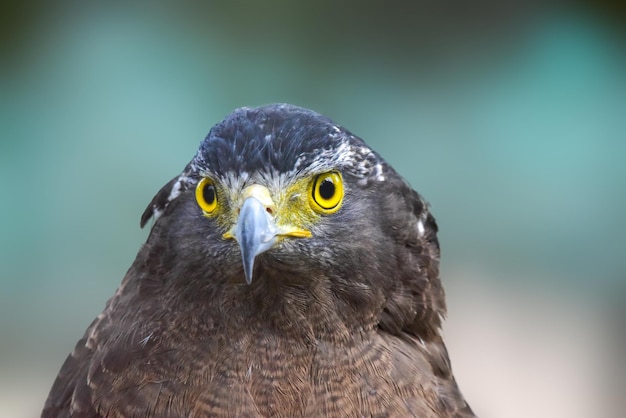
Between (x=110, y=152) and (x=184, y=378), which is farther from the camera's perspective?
(x=110, y=152)

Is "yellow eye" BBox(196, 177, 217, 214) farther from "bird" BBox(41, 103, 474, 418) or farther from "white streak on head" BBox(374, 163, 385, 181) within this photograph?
"white streak on head" BBox(374, 163, 385, 181)

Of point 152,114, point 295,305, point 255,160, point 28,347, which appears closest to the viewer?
point 255,160

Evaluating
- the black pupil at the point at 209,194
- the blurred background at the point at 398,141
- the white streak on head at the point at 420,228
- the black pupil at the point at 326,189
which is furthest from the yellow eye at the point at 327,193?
the blurred background at the point at 398,141

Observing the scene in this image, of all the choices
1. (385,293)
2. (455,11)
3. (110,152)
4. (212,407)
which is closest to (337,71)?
(455,11)

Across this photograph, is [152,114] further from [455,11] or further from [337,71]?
[455,11]

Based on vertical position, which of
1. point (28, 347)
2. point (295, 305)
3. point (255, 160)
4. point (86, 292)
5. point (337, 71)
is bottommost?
point (28, 347)

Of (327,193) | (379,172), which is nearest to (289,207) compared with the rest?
(327,193)

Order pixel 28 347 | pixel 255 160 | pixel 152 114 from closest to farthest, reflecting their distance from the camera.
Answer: pixel 255 160 → pixel 152 114 → pixel 28 347

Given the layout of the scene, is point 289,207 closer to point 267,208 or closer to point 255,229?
point 267,208
